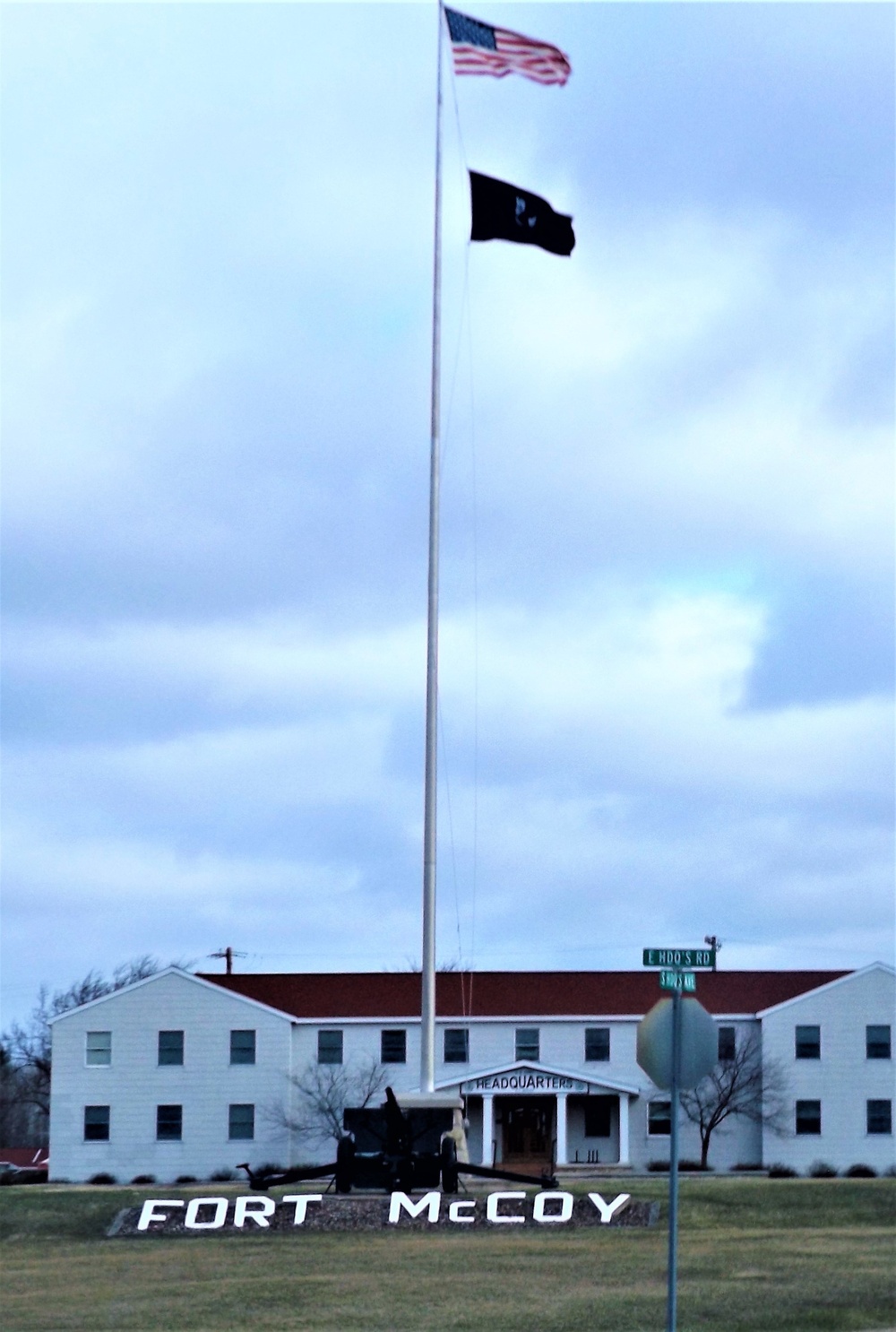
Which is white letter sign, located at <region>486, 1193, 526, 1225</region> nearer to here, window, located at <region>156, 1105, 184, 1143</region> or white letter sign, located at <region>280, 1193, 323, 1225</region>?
white letter sign, located at <region>280, 1193, 323, 1225</region>

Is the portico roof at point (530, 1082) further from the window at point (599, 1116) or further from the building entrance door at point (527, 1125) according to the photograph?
the window at point (599, 1116)

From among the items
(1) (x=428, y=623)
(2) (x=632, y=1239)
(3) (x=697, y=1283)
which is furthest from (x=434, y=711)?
(3) (x=697, y=1283)

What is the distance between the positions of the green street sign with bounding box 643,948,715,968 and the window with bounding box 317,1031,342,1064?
157 feet

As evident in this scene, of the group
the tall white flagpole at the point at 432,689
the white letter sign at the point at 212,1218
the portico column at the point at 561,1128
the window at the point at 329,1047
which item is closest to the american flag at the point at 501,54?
the tall white flagpole at the point at 432,689

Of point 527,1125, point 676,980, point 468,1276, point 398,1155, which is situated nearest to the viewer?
point 676,980

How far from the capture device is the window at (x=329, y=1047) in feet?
204

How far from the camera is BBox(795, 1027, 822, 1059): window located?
2421 inches

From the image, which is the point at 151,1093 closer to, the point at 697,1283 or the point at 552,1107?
the point at 552,1107

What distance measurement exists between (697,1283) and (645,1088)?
1600 inches

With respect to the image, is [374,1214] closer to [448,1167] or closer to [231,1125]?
[448,1167]

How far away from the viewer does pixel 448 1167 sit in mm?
27719

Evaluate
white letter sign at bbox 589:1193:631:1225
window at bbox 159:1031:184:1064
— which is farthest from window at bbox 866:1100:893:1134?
white letter sign at bbox 589:1193:631:1225

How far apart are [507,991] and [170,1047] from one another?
11444 mm

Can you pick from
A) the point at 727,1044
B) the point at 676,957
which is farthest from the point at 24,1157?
the point at 676,957
